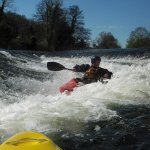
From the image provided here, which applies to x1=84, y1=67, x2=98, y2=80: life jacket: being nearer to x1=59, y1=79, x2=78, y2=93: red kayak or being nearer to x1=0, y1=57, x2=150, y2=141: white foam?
x1=0, y1=57, x2=150, y2=141: white foam

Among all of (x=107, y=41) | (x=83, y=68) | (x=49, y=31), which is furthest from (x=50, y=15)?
(x=83, y=68)

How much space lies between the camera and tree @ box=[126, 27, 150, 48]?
61.4 meters

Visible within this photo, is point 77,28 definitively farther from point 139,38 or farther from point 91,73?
point 91,73

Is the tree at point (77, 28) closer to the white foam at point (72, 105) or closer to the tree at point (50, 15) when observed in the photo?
the tree at point (50, 15)

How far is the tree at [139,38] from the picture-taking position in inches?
2418

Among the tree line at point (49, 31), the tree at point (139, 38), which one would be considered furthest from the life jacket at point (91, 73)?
the tree at point (139, 38)

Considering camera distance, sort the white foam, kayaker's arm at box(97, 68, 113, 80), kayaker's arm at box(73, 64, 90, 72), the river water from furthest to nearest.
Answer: kayaker's arm at box(73, 64, 90, 72)
kayaker's arm at box(97, 68, 113, 80)
the white foam
the river water

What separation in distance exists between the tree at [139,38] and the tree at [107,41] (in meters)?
3.53

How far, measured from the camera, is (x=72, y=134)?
5906 mm

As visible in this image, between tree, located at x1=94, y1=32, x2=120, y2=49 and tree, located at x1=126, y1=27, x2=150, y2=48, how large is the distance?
3532 millimetres

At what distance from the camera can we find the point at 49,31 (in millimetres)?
51688

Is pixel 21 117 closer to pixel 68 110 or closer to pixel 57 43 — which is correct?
pixel 68 110

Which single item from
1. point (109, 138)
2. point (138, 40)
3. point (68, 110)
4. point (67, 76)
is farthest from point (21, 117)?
point (138, 40)

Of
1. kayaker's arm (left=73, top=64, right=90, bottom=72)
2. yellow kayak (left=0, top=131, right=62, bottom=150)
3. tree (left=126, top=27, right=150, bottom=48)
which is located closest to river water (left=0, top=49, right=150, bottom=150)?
kayaker's arm (left=73, top=64, right=90, bottom=72)
